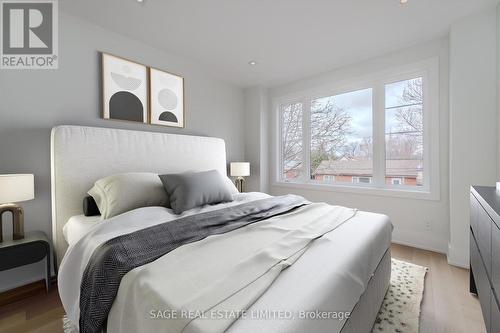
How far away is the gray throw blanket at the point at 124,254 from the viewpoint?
3.01ft

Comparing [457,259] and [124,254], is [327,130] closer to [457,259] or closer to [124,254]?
[457,259]

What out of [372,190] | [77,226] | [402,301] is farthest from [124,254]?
[372,190]

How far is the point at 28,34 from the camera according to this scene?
1956 mm

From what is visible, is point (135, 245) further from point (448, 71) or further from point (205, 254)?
point (448, 71)

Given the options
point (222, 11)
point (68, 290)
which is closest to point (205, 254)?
point (68, 290)

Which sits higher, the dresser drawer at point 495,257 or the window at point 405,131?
the window at point 405,131

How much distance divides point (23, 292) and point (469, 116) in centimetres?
440

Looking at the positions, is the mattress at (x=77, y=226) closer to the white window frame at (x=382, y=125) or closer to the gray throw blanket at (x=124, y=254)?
the gray throw blanket at (x=124, y=254)

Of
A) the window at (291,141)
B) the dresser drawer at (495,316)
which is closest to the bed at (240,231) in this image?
the dresser drawer at (495,316)

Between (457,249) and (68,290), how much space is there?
3326 mm

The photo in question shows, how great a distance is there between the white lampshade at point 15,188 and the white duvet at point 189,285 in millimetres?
765

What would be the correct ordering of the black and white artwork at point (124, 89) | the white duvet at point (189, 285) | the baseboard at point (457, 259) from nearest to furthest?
the white duvet at point (189, 285) < the baseboard at point (457, 259) < the black and white artwork at point (124, 89)

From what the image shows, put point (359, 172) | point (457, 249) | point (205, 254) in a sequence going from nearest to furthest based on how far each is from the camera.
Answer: point (205, 254), point (457, 249), point (359, 172)

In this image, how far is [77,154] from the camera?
198 cm
